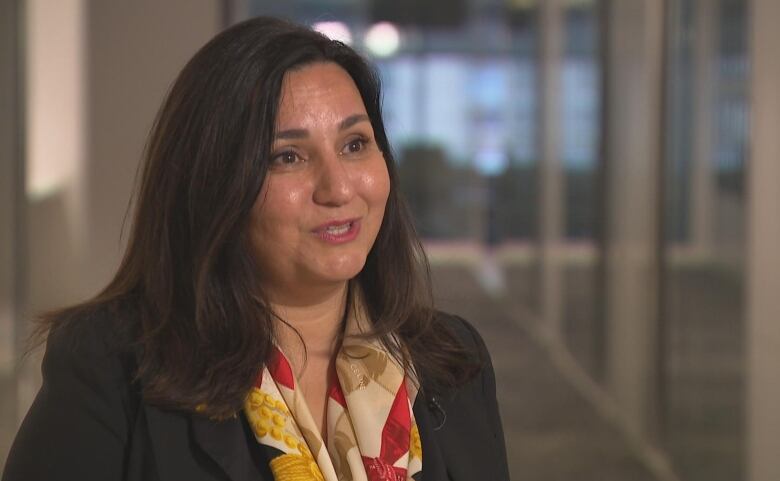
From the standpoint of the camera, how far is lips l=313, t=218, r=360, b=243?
2088mm

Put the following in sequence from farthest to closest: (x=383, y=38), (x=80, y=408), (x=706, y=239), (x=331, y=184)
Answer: (x=383, y=38)
(x=706, y=239)
(x=331, y=184)
(x=80, y=408)

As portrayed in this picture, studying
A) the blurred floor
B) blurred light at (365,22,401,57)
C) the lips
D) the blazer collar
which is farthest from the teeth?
blurred light at (365,22,401,57)

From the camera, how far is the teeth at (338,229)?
2.09 m

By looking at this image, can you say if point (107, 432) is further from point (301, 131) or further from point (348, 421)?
point (301, 131)

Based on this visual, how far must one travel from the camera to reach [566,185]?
1009cm

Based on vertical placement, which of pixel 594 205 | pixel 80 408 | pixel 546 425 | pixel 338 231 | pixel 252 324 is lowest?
pixel 546 425

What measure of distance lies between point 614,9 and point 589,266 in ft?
6.17

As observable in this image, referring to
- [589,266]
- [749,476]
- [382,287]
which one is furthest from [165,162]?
[589,266]

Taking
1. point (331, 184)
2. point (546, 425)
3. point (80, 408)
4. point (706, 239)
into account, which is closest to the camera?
point (80, 408)

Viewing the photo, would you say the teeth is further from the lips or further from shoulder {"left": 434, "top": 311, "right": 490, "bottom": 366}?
shoulder {"left": 434, "top": 311, "right": 490, "bottom": 366}

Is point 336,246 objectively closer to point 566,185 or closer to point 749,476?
point 749,476

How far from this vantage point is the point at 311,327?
87.4 inches

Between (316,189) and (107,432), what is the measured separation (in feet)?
1.64

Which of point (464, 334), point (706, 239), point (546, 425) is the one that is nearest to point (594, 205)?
point (546, 425)
